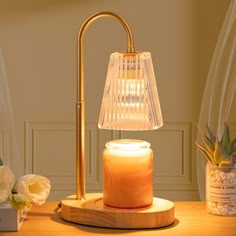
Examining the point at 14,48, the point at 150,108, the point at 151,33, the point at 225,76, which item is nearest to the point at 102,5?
the point at 151,33

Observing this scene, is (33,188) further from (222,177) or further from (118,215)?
(222,177)

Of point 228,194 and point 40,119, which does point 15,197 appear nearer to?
point 228,194

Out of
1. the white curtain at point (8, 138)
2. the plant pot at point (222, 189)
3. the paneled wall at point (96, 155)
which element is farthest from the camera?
the paneled wall at point (96, 155)

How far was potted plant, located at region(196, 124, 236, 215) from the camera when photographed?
1780 mm

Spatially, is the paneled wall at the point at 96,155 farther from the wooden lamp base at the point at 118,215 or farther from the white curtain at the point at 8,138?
the wooden lamp base at the point at 118,215

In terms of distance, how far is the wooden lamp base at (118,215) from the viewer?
1694 millimetres

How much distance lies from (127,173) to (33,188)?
26 cm

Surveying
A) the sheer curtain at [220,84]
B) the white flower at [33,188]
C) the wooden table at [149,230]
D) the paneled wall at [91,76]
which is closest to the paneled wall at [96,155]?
the paneled wall at [91,76]

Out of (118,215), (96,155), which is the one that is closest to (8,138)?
(96,155)

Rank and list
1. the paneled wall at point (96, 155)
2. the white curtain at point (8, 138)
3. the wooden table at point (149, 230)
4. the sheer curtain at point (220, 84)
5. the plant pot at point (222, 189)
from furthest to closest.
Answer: the paneled wall at point (96, 155), the white curtain at point (8, 138), the sheer curtain at point (220, 84), the plant pot at point (222, 189), the wooden table at point (149, 230)

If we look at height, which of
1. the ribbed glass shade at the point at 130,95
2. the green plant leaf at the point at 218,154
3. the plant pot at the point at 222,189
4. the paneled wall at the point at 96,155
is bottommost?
the paneled wall at the point at 96,155

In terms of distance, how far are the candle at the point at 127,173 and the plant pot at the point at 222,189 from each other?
18 cm

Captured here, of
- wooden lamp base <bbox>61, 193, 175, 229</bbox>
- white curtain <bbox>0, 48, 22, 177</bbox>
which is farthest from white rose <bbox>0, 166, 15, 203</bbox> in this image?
white curtain <bbox>0, 48, 22, 177</bbox>

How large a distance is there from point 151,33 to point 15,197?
2.34 meters
